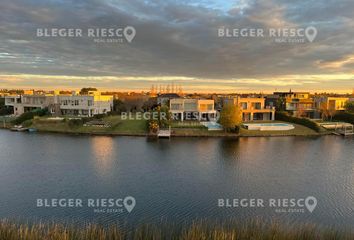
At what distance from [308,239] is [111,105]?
3861 centimetres

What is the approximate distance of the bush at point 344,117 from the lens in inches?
1366

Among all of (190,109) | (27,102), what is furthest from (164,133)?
(27,102)

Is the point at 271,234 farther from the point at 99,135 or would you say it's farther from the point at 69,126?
the point at 69,126

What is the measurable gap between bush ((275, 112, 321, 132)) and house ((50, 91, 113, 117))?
926 inches

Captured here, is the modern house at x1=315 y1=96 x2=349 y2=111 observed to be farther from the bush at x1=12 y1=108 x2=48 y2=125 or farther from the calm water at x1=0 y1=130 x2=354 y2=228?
the bush at x1=12 y1=108 x2=48 y2=125

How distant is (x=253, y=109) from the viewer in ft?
121

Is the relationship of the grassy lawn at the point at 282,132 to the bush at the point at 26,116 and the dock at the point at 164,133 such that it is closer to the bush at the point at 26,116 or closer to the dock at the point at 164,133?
the dock at the point at 164,133

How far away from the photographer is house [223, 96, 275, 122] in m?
36.4

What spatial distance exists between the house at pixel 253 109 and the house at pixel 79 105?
17.0 m

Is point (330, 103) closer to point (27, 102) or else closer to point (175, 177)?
point (175, 177)

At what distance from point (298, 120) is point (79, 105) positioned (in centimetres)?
2773

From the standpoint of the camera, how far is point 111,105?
4269cm

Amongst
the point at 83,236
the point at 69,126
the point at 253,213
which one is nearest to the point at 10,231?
the point at 83,236

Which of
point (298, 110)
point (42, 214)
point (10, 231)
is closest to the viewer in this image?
point (10, 231)
